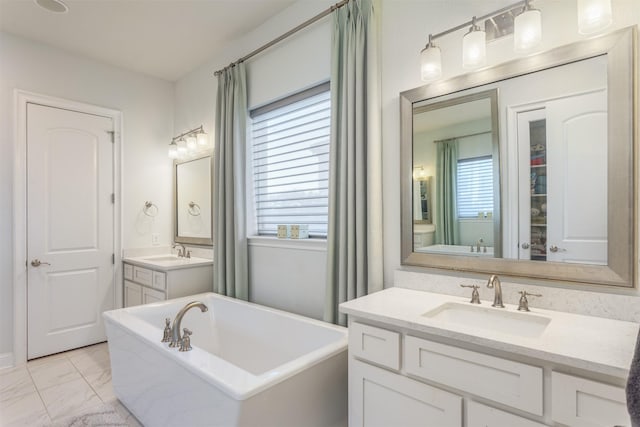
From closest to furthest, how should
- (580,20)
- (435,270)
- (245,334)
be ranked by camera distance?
(580,20), (435,270), (245,334)

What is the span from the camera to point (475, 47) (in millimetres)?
1611

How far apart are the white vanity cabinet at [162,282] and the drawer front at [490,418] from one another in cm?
255

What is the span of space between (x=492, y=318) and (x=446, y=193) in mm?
656

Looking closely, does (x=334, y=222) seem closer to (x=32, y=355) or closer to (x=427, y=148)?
(x=427, y=148)

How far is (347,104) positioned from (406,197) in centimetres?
69

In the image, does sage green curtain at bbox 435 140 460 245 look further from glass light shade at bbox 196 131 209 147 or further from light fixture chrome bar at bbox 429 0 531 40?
glass light shade at bbox 196 131 209 147

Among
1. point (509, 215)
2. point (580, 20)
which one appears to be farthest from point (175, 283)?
point (580, 20)

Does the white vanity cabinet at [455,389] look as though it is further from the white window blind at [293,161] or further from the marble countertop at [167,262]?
the marble countertop at [167,262]

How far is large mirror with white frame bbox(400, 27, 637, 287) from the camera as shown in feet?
4.36

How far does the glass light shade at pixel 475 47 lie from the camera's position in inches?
63.0

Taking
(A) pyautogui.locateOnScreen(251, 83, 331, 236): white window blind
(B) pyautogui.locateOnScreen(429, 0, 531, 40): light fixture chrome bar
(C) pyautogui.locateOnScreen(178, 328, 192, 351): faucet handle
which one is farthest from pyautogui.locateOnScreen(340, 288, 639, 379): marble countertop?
(B) pyautogui.locateOnScreen(429, 0, 531, 40): light fixture chrome bar

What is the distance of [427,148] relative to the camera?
6.19 feet

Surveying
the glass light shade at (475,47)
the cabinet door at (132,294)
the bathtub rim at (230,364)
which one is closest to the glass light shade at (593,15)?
the glass light shade at (475,47)

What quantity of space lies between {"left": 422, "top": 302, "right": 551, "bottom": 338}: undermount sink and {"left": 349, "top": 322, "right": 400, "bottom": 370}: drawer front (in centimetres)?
20
